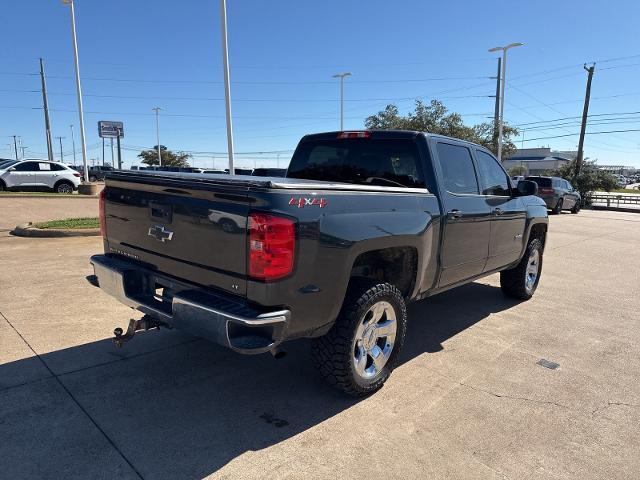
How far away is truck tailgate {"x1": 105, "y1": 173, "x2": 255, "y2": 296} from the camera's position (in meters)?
2.76

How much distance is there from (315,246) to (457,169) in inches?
91.4

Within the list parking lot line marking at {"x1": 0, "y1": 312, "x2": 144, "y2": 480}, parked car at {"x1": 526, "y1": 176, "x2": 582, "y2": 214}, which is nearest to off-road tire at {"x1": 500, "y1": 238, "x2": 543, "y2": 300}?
parking lot line marking at {"x1": 0, "y1": 312, "x2": 144, "y2": 480}

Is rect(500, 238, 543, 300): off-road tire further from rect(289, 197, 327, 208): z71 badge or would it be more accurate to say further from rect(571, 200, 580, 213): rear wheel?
rect(571, 200, 580, 213): rear wheel

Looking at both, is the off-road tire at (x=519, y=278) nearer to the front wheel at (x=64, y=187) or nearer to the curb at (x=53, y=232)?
the curb at (x=53, y=232)

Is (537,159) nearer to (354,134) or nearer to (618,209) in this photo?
(618,209)

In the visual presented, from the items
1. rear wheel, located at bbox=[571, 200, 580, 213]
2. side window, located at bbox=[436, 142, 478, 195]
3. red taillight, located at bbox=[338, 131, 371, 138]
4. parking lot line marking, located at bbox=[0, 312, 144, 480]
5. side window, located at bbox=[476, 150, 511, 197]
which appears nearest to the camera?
parking lot line marking, located at bbox=[0, 312, 144, 480]

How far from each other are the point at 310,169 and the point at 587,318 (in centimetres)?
371

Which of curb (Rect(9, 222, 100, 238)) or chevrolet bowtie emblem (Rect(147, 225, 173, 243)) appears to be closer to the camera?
chevrolet bowtie emblem (Rect(147, 225, 173, 243))

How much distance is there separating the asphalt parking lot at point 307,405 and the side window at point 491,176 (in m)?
1.47

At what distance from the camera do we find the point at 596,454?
2.86 m

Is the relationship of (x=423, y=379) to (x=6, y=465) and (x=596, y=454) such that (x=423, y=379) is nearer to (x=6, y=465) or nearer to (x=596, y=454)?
(x=596, y=454)

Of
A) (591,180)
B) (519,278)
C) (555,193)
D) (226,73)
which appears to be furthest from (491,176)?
(591,180)

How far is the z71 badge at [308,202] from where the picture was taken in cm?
271

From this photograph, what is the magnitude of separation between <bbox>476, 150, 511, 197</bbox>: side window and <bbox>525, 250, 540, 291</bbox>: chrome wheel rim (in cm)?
130
